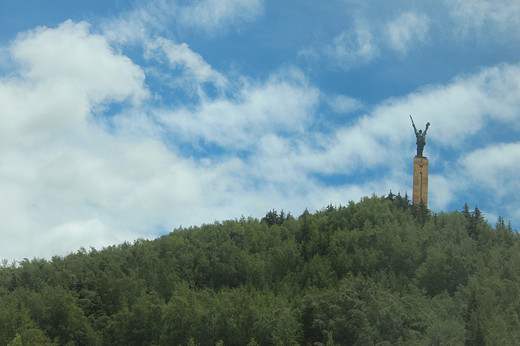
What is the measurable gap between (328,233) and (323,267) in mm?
10297

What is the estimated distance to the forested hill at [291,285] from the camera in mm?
46406

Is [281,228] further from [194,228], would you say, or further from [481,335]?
[481,335]

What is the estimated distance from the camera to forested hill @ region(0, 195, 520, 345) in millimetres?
46406

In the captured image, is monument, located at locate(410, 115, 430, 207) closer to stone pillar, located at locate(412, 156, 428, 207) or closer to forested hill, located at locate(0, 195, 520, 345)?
stone pillar, located at locate(412, 156, 428, 207)

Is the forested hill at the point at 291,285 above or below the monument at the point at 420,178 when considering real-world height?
below

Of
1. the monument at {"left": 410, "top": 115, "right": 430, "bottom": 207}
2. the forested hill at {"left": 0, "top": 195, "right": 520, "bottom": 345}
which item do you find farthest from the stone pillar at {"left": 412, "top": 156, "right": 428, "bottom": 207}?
the forested hill at {"left": 0, "top": 195, "right": 520, "bottom": 345}

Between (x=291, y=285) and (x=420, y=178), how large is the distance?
19.7 metres

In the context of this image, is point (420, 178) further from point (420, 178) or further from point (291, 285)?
point (291, 285)

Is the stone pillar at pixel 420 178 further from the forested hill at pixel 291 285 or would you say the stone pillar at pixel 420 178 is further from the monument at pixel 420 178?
the forested hill at pixel 291 285

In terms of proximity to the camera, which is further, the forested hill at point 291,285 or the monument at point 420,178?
the monument at point 420,178

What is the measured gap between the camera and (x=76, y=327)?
5616 cm

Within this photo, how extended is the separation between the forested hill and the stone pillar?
15.5 ft

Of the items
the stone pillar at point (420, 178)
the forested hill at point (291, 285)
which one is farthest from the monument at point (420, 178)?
the forested hill at point (291, 285)

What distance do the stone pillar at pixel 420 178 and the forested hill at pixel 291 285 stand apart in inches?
186
